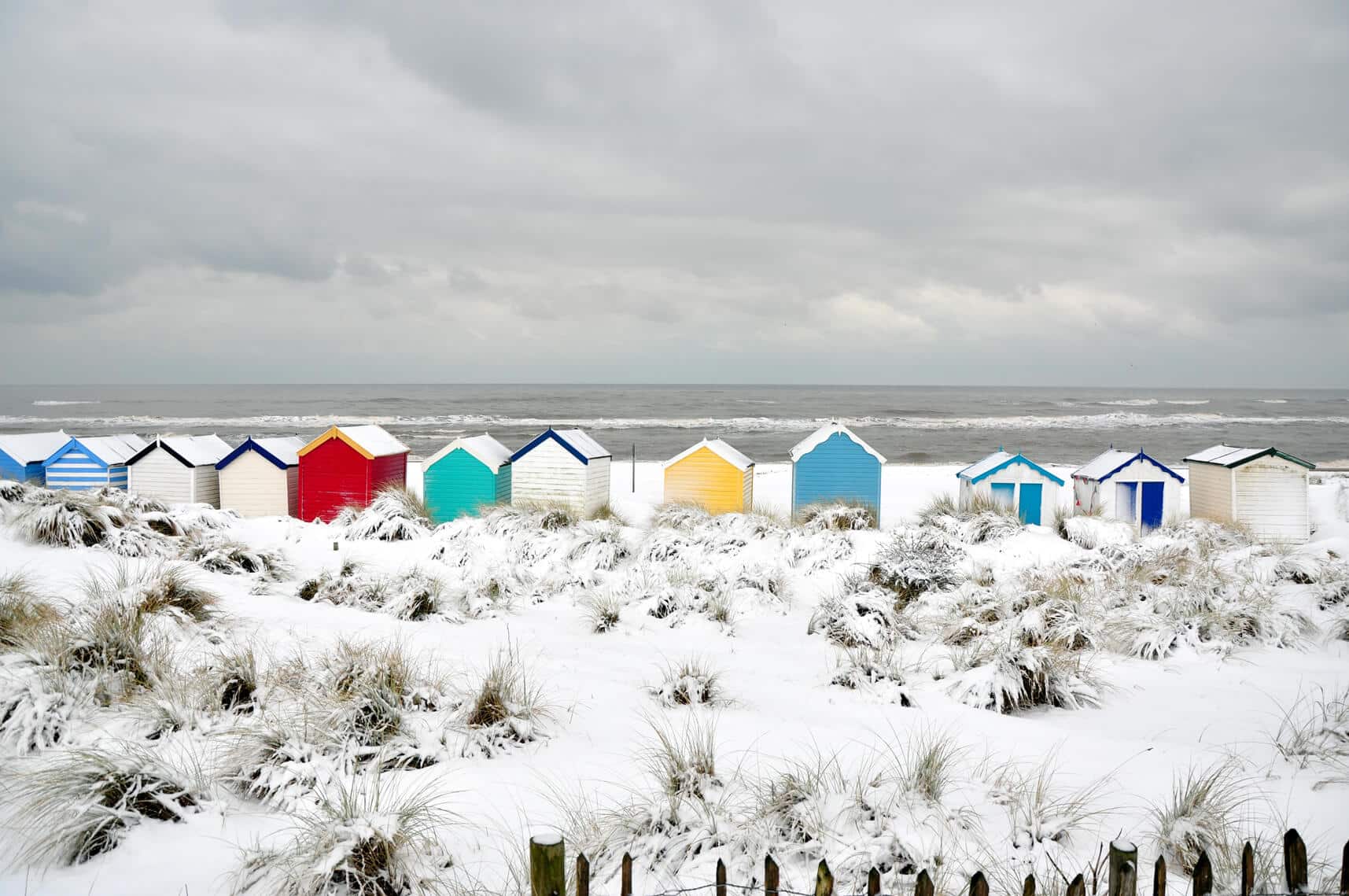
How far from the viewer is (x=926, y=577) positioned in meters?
9.86

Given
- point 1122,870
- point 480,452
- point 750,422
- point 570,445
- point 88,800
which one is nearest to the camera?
point 1122,870

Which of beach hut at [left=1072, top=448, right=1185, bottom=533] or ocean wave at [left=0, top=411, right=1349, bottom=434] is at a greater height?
ocean wave at [left=0, top=411, right=1349, bottom=434]

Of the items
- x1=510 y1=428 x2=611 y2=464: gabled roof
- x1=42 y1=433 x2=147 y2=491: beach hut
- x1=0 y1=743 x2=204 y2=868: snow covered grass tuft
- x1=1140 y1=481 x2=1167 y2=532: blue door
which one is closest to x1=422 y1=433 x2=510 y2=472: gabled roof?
x1=510 y1=428 x2=611 y2=464: gabled roof

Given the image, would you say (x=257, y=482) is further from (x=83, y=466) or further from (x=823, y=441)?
(x=823, y=441)

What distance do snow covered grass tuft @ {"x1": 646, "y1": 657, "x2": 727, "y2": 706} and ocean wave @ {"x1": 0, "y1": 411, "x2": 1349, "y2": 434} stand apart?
38966 millimetres

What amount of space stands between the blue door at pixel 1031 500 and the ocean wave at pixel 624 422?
3126cm

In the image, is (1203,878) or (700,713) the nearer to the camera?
(1203,878)

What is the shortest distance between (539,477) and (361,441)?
333 centimetres

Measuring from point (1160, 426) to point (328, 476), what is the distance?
53.7 metres

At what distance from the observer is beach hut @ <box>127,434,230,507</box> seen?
13797 mm

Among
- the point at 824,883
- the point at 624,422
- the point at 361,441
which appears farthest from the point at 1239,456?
the point at 624,422

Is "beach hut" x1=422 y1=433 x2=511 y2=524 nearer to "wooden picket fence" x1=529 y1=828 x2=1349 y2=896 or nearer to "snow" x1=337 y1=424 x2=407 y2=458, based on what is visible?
"snow" x1=337 y1=424 x2=407 y2=458

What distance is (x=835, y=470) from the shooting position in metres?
14.2

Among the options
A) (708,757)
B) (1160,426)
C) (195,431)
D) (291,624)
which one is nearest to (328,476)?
(291,624)
